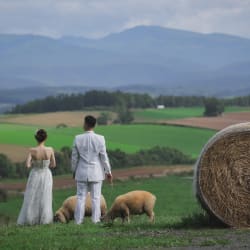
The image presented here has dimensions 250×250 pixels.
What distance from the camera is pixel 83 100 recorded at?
86.0 meters

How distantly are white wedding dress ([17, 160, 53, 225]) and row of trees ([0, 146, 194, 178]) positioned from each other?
30023 mm

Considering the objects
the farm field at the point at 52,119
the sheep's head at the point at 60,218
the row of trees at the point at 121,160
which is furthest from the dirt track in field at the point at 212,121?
the sheep's head at the point at 60,218

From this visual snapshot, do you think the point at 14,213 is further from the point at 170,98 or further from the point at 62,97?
the point at 170,98

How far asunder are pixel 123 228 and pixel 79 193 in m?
1.89

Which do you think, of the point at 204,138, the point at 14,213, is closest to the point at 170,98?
the point at 204,138

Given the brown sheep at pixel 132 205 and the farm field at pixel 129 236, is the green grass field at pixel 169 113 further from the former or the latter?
the farm field at pixel 129 236

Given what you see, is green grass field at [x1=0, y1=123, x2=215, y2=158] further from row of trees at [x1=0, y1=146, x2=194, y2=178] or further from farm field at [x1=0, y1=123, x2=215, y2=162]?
row of trees at [x1=0, y1=146, x2=194, y2=178]

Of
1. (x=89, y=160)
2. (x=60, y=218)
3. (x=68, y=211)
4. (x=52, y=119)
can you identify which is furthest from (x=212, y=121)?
(x=89, y=160)

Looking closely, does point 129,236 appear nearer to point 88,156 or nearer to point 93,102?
point 88,156

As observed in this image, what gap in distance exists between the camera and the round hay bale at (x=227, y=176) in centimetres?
1197

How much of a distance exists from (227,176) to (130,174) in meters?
33.4

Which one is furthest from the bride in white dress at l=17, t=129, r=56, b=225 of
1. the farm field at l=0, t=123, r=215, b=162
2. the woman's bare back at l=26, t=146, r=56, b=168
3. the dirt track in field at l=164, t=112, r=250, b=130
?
the dirt track in field at l=164, t=112, r=250, b=130

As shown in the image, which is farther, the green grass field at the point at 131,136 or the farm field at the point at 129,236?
the green grass field at the point at 131,136

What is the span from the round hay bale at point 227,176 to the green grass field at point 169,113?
61.7 m
